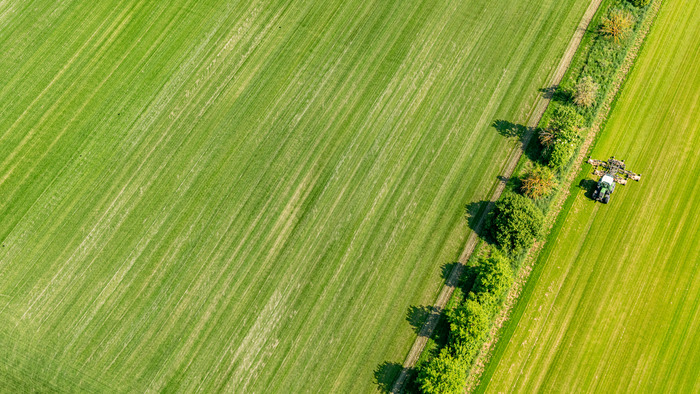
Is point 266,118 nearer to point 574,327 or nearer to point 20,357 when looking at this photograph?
point 20,357

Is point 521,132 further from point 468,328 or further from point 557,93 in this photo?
point 468,328

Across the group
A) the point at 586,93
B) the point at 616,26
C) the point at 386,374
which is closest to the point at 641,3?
the point at 616,26

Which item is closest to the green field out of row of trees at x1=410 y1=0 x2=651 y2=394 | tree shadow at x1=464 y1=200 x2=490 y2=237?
row of trees at x1=410 y1=0 x2=651 y2=394

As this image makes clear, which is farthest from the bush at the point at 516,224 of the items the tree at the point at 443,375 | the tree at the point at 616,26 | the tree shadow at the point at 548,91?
the tree at the point at 616,26

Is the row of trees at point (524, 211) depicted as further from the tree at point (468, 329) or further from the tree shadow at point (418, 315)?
the tree shadow at point (418, 315)

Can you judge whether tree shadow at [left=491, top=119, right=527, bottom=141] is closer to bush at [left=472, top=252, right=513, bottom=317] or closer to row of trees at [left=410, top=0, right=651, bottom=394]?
row of trees at [left=410, top=0, right=651, bottom=394]

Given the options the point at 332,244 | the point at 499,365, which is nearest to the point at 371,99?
the point at 332,244
